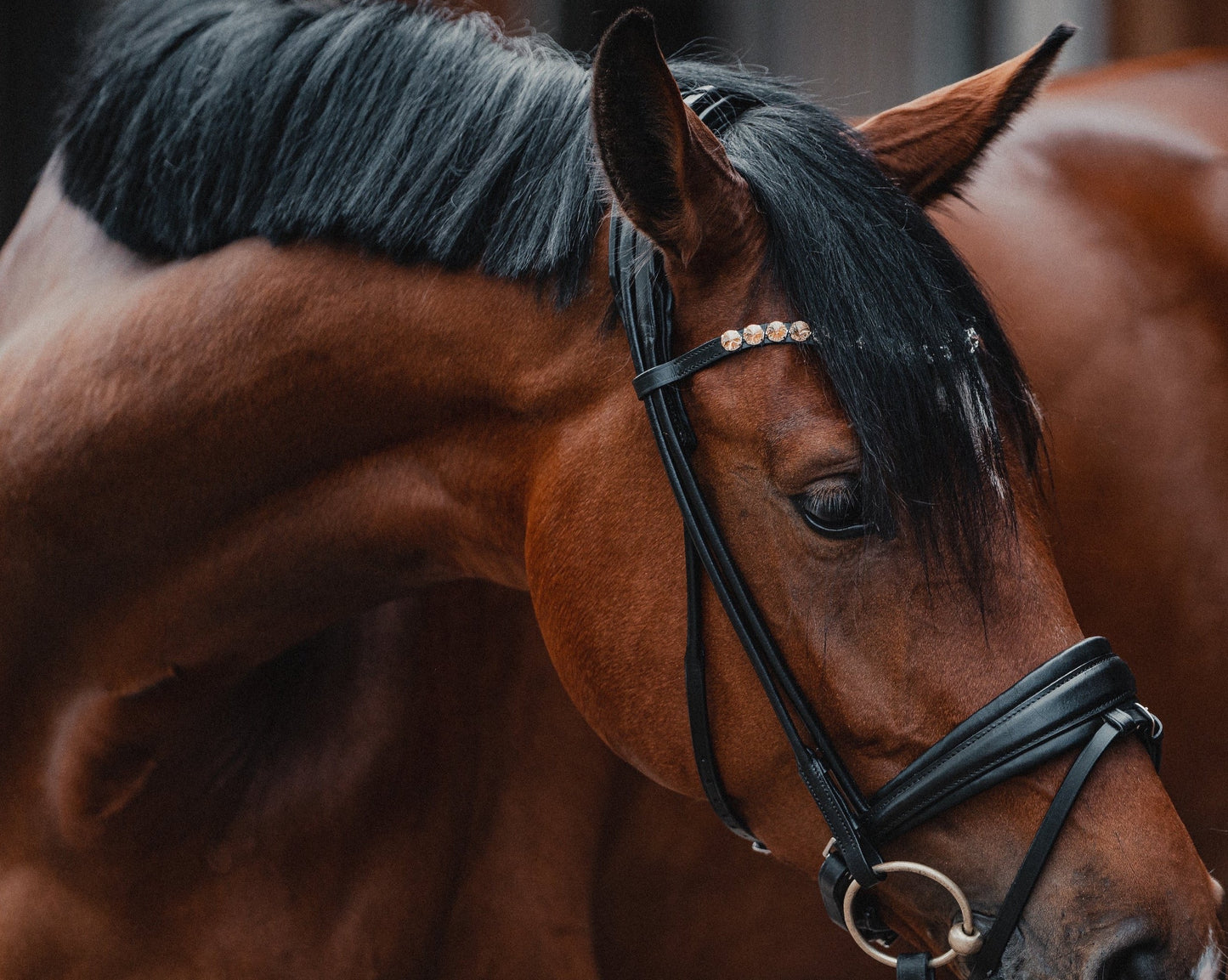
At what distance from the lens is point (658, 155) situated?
786 mm

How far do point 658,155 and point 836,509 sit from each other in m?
0.29

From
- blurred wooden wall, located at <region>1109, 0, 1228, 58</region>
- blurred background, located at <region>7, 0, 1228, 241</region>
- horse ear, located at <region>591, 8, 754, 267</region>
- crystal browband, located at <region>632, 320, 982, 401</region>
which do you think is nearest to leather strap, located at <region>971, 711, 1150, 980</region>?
crystal browband, located at <region>632, 320, 982, 401</region>

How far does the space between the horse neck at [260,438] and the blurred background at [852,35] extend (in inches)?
75.8

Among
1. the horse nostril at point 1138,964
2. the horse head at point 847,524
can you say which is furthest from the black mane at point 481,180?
the horse nostril at point 1138,964

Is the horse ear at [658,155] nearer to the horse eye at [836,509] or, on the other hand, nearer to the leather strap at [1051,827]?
the horse eye at [836,509]

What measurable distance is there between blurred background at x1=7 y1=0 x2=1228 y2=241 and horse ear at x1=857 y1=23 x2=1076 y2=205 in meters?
1.89

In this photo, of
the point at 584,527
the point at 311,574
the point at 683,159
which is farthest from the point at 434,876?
the point at 683,159

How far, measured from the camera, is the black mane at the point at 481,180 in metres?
0.81

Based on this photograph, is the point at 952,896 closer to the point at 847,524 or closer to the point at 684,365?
the point at 847,524

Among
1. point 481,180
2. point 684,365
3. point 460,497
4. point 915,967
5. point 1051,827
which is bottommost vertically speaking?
point 915,967

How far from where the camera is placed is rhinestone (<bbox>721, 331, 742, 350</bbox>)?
83 centimetres

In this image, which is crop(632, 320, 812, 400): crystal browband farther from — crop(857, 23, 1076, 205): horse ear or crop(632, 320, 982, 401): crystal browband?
crop(857, 23, 1076, 205): horse ear

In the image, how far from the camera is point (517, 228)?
36.0 inches

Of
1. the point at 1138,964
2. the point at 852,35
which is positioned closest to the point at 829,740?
the point at 1138,964
